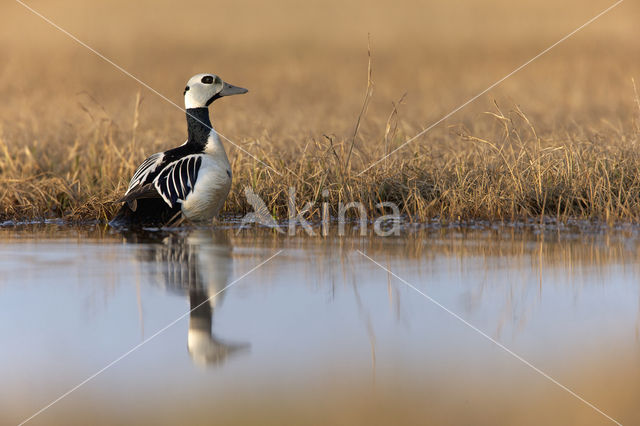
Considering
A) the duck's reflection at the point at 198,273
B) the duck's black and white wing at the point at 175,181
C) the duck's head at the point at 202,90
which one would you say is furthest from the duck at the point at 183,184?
the duck's reflection at the point at 198,273

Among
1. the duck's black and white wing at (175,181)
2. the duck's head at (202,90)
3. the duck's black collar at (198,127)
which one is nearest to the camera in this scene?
the duck's black and white wing at (175,181)

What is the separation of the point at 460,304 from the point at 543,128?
9.46 m

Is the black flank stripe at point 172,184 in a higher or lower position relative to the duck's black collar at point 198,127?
lower

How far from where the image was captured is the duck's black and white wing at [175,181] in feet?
25.5

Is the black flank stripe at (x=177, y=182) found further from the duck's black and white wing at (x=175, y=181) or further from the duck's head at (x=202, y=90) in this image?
the duck's head at (x=202, y=90)

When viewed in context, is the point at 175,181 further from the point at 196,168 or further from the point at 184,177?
the point at 196,168

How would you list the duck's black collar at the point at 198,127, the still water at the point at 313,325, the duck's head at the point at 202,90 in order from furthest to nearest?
the duck's head at the point at 202,90, the duck's black collar at the point at 198,127, the still water at the point at 313,325

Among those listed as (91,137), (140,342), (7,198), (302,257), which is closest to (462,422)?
(140,342)

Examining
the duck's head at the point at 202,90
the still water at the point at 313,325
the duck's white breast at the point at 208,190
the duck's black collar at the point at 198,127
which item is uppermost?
the duck's head at the point at 202,90

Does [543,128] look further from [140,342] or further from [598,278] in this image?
[140,342]

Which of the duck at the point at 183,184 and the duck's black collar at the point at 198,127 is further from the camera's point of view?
the duck's black collar at the point at 198,127

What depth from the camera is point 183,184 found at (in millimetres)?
7785

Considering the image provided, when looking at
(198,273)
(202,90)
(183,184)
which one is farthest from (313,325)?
(202,90)

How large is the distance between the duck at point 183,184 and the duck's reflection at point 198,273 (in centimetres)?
28
